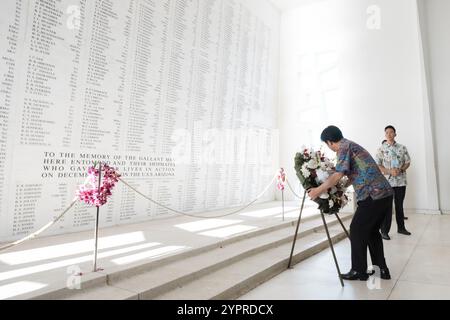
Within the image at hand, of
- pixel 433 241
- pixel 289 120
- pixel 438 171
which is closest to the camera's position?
pixel 433 241

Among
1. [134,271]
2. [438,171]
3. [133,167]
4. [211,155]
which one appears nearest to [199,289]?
[134,271]

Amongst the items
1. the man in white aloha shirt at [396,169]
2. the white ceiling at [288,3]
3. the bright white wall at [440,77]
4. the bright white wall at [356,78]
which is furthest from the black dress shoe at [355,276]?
the white ceiling at [288,3]

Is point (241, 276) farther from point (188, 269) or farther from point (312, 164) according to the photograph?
point (312, 164)

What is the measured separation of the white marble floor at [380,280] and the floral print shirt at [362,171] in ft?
2.64

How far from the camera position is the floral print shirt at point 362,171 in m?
2.90

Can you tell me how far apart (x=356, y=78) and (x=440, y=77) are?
5.80ft

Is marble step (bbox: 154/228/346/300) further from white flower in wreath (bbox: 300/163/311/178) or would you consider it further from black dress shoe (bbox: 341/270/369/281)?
white flower in wreath (bbox: 300/163/311/178)

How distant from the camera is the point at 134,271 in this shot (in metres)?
2.71

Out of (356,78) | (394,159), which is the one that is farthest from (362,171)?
(356,78)

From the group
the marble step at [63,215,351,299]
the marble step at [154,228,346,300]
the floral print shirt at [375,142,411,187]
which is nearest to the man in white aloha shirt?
the floral print shirt at [375,142,411,187]

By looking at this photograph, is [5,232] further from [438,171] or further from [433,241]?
[438,171]

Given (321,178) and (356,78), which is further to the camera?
(356,78)

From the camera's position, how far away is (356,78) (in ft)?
26.4
